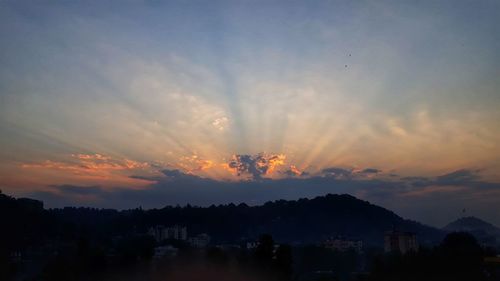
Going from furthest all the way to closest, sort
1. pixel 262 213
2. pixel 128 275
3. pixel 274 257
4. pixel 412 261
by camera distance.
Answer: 1. pixel 262 213
2. pixel 412 261
3. pixel 128 275
4. pixel 274 257

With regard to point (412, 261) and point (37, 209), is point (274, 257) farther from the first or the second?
point (37, 209)

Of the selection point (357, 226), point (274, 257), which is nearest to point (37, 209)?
point (274, 257)

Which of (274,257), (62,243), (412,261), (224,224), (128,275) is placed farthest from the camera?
(224,224)

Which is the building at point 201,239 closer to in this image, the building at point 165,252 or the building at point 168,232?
the building at point 168,232

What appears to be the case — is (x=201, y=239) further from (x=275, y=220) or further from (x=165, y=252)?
Answer: (x=165, y=252)

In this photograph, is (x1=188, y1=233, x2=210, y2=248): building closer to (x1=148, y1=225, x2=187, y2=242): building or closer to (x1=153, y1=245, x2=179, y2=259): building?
(x1=148, y1=225, x2=187, y2=242): building

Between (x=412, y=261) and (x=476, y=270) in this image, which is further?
(x=412, y=261)

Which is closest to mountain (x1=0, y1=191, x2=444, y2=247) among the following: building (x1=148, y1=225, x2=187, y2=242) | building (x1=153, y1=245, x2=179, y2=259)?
building (x1=148, y1=225, x2=187, y2=242)

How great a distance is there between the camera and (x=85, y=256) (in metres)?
29.1

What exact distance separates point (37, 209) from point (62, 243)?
393 inches

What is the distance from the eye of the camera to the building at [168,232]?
102 metres

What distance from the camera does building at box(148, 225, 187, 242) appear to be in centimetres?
10229

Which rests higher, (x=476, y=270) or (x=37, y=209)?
(x=37, y=209)

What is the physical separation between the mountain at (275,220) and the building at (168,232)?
2.53 m
